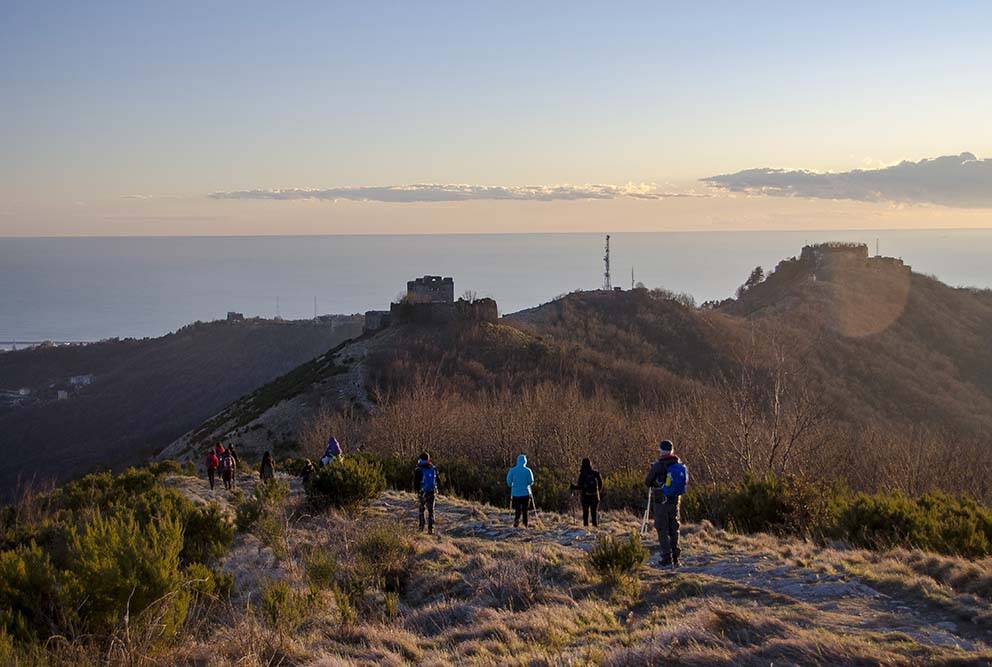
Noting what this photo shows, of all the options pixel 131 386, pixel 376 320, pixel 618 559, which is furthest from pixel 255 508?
pixel 131 386

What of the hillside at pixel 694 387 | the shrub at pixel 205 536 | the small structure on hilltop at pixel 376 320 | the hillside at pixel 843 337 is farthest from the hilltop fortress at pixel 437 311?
the shrub at pixel 205 536

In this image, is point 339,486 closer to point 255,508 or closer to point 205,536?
point 255,508

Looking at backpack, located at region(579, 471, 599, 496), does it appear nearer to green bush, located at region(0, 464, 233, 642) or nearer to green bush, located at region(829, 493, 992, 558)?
green bush, located at region(829, 493, 992, 558)

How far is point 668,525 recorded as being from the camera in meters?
11.6

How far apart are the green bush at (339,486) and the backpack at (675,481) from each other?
25.4ft

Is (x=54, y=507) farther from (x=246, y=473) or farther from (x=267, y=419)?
(x=267, y=419)

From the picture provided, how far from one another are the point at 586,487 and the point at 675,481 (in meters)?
3.74

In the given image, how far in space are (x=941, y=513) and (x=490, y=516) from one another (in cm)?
866

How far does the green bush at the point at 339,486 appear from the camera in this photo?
16734 millimetres

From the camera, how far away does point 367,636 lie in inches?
340

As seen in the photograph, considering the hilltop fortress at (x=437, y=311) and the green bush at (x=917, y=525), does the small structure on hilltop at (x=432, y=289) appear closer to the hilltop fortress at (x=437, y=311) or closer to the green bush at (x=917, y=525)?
the hilltop fortress at (x=437, y=311)

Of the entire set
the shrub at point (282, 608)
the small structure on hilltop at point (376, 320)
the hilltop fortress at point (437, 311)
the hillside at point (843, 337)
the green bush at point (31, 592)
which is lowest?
the hillside at point (843, 337)

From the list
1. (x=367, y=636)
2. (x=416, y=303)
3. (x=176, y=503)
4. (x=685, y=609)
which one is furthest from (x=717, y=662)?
(x=416, y=303)

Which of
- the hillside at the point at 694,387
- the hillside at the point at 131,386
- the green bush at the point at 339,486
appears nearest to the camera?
the green bush at the point at 339,486
